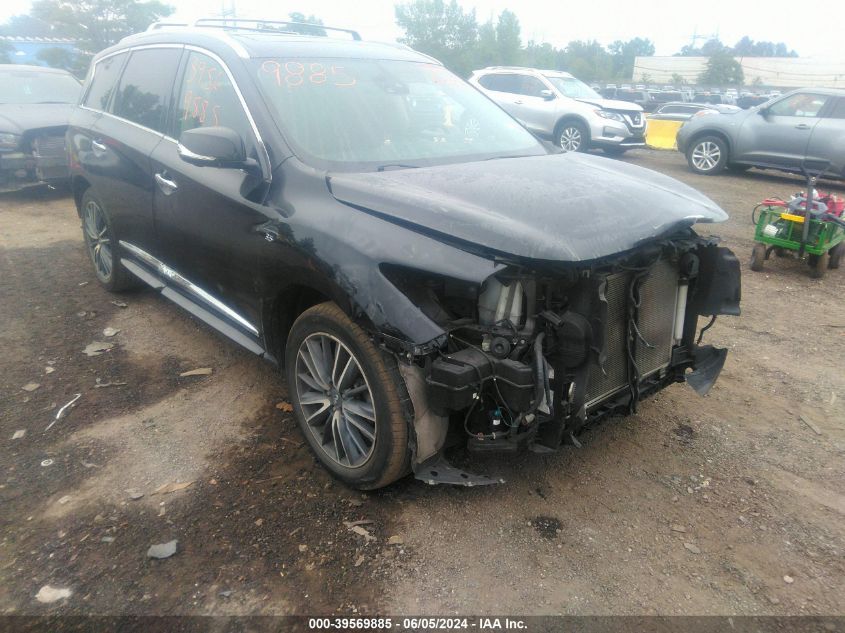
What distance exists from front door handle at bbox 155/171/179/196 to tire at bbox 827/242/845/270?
6.17 meters

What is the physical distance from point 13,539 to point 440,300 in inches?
82.5

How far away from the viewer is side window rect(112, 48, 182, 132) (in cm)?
390

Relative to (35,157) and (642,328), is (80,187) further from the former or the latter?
(642,328)

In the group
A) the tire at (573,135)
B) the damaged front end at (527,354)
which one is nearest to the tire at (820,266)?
the damaged front end at (527,354)

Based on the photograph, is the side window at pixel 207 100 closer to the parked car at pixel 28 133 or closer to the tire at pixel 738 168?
the parked car at pixel 28 133

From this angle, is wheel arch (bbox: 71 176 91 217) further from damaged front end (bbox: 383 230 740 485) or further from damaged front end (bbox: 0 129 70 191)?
damaged front end (bbox: 383 230 740 485)

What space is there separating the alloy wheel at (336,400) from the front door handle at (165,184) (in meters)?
1.41

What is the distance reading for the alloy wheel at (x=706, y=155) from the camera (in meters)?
11.9

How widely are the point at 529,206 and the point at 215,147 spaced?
150 centimetres

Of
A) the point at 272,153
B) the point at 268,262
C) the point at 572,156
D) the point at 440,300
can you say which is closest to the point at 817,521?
the point at 440,300

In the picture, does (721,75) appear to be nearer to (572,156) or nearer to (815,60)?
(815,60)

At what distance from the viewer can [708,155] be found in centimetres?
1202

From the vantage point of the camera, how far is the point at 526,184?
2803 mm

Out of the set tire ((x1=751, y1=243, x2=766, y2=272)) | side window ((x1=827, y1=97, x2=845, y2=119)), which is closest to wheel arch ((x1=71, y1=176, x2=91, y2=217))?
tire ((x1=751, y1=243, x2=766, y2=272))
